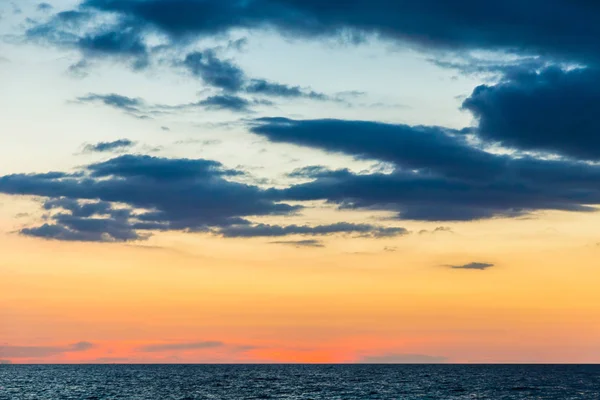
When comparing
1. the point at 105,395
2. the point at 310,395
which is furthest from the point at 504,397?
the point at 105,395

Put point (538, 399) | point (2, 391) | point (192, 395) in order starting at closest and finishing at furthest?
point (538, 399), point (192, 395), point (2, 391)

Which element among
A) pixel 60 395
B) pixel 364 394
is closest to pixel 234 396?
pixel 364 394

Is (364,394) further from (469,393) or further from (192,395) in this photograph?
(192,395)

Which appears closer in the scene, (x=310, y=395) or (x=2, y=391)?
(x=310, y=395)

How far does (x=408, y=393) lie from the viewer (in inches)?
6309

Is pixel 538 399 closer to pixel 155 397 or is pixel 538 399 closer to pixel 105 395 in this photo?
pixel 155 397

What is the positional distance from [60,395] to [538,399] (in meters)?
93.2

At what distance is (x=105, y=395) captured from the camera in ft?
515

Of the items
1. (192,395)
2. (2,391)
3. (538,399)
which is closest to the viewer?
(538,399)

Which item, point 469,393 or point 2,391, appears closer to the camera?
point 469,393

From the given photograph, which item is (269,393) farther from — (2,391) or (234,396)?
(2,391)

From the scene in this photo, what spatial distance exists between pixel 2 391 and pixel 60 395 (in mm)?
20029

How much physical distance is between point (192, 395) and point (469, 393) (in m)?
55.6

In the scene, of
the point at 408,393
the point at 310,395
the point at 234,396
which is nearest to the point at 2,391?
the point at 234,396
